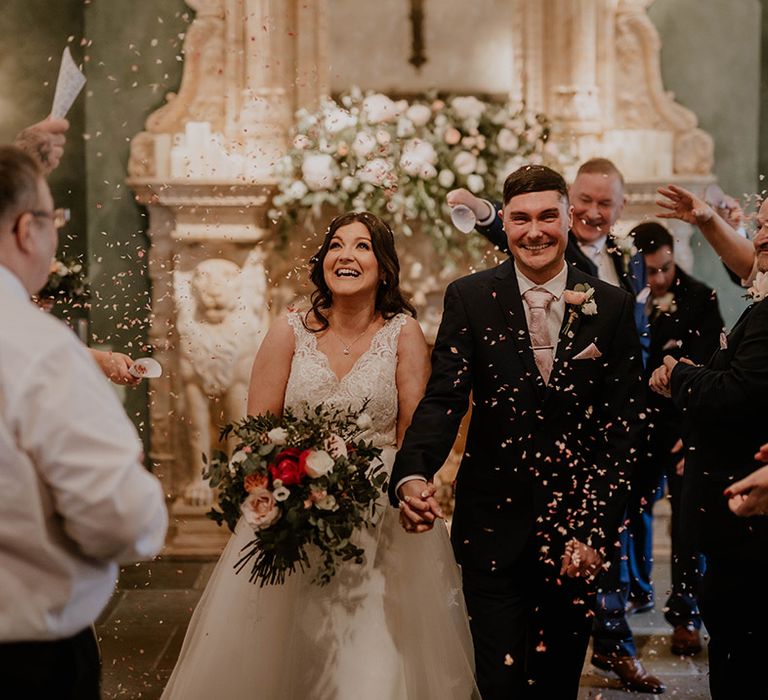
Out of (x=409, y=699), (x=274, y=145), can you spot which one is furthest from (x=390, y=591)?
(x=274, y=145)

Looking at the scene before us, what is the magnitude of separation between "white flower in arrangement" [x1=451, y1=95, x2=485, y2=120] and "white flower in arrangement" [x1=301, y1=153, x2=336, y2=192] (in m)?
0.78

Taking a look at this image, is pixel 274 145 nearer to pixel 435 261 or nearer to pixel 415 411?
pixel 435 261

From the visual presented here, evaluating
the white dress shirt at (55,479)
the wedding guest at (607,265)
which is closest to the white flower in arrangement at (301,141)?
the wedding guest at (607,265)

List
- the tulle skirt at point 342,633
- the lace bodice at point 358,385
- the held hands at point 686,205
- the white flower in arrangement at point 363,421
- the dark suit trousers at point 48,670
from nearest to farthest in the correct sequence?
1. the dark suit trousers at point 48,670
2. the tulle skirt at point 342,633
3. the white flower in arrangement at point 363,421
4. the lace bodice at point 358,385
5. the held hands at point 686,205

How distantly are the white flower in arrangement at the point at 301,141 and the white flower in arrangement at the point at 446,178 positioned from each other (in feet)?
2.41

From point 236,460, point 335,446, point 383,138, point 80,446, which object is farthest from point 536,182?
point 383,138

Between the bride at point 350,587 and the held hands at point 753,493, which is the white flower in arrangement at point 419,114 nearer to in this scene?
the bride at point 350,587

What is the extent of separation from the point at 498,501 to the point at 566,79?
3782 mm

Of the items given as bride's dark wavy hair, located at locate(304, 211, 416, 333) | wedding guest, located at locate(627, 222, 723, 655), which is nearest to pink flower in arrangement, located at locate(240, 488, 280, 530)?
bride's dark wavy hair, located at locate(304, 211, 416, 333)

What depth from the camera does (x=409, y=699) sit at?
3.08 m

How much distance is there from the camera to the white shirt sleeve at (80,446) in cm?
179

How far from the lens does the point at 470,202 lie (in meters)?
3.90

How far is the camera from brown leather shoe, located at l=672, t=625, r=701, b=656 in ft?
14.5

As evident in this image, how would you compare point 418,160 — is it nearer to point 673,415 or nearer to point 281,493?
point 673,415
